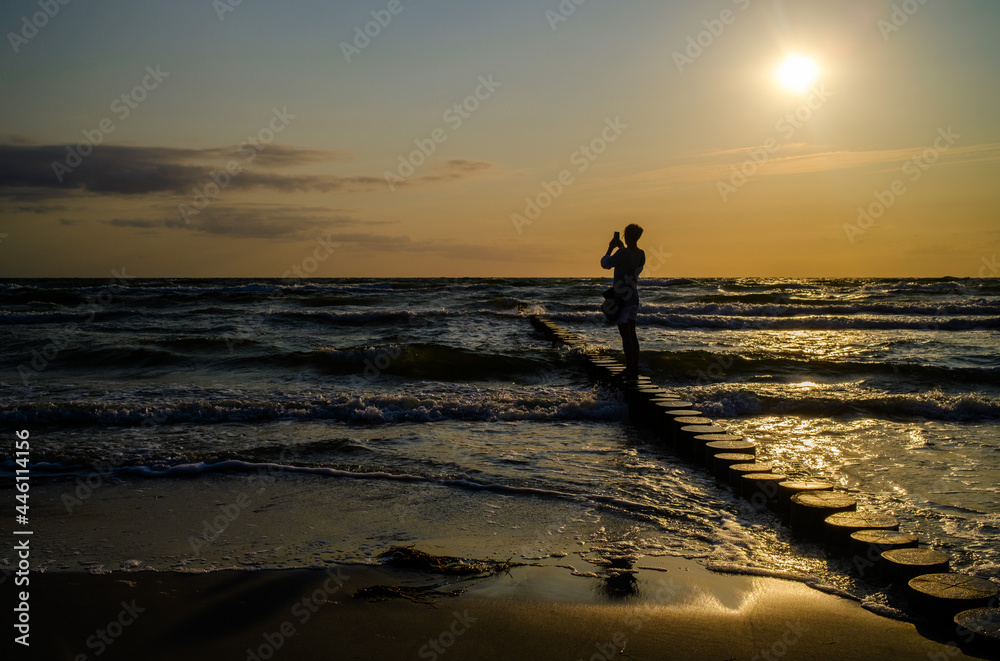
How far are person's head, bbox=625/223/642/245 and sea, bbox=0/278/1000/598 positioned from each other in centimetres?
209

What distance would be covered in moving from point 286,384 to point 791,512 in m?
8.29

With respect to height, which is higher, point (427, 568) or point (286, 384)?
point (286, 384)

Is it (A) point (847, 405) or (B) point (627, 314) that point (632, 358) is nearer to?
(B) point (627, 314)

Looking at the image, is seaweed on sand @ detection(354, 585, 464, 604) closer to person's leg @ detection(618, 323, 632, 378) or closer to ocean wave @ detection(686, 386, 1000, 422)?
person's leg @ detection(618, 323, 632, 378)

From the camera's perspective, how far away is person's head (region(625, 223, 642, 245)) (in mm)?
8875

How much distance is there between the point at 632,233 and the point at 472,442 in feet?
11.3

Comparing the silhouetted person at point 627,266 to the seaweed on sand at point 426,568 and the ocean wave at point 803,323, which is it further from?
the ocean wave at point 803,323

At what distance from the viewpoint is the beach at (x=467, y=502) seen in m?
3.28

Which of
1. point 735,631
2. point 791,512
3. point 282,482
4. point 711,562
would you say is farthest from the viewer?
point 282,482

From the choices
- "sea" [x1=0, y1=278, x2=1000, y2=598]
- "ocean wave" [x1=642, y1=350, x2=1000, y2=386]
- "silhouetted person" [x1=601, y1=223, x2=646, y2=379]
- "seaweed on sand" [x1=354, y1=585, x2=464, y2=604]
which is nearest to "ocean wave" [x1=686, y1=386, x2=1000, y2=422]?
"sea" [x1=0, y1=278, x2=1000, y2=598]

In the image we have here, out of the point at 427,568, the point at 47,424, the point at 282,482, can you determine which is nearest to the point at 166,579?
the point at 427,568

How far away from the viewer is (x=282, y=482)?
5723mm

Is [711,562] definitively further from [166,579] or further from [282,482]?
[282,482]

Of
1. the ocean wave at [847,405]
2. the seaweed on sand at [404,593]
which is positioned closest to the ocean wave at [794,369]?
the ocean wave at [847,405]
